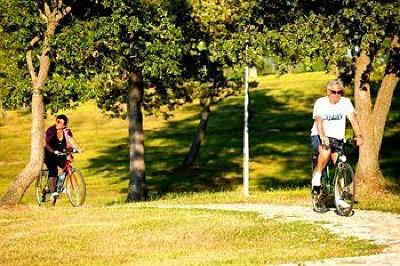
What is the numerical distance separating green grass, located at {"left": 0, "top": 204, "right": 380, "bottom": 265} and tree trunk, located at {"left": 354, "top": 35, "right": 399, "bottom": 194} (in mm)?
4611

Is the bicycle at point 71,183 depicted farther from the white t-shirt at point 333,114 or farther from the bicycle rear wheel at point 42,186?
the white t-shirt at point 333,114

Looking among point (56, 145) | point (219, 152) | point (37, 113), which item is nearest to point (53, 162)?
point (56, 145)

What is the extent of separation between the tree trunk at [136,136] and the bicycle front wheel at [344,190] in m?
15.2

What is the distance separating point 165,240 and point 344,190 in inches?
158

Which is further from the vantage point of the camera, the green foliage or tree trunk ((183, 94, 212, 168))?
tree trunk ((183, 94, 212, 168))

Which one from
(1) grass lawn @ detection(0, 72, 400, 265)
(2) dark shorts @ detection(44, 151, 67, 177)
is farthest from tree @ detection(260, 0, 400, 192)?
(2) dark shorts @ detection(44, 151, 67, 177)

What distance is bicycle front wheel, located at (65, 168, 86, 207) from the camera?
21.2 meters

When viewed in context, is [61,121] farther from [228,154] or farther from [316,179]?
[228,154]

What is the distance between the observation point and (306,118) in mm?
77250

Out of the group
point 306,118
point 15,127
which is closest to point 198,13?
point 306,118

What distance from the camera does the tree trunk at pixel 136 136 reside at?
1204 inches

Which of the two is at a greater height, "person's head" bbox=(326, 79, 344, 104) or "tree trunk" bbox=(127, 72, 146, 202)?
"person's head" bbox=(326, 79, 344, 104)

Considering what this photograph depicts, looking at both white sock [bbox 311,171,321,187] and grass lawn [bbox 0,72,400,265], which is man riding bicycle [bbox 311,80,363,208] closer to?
white sock [bbox 311,171,321,187]

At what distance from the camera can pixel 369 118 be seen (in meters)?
21.1
